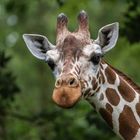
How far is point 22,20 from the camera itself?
94.3 feet

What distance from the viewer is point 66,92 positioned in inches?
398

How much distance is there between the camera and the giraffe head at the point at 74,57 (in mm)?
10148

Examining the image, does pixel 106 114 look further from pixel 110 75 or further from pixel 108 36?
pixel 108 36

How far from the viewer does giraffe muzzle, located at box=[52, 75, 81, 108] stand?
33.2 ft

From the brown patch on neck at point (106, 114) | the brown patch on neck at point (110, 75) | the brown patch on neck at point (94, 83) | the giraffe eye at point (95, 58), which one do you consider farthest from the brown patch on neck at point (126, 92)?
the giraffe eye at point (95, 58)

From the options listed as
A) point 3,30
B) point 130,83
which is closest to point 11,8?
point 3,30

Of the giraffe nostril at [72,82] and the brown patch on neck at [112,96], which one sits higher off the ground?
the giraffe nostril at [72,82]

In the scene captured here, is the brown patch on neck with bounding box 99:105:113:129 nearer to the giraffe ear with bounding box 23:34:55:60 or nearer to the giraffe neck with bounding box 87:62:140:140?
the giraffe neck with bounding box 87:62:140:140

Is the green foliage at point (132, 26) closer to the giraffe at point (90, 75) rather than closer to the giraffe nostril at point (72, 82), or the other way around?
the giraffe at point (90, 75)

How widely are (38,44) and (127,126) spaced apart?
5.41 ft

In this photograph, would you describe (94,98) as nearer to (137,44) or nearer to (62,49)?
(62,49)

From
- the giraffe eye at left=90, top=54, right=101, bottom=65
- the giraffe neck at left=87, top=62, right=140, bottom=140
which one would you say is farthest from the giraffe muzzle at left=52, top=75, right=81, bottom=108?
the giraffe neck at left=87, top=62, right=140, bottom=140

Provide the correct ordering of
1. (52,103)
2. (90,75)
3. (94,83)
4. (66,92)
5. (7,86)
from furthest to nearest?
(52,103) < (7,86) < (94,83) < (90,75) < (66,92)

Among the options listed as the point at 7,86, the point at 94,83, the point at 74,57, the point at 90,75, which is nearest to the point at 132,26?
the point at 7,86
